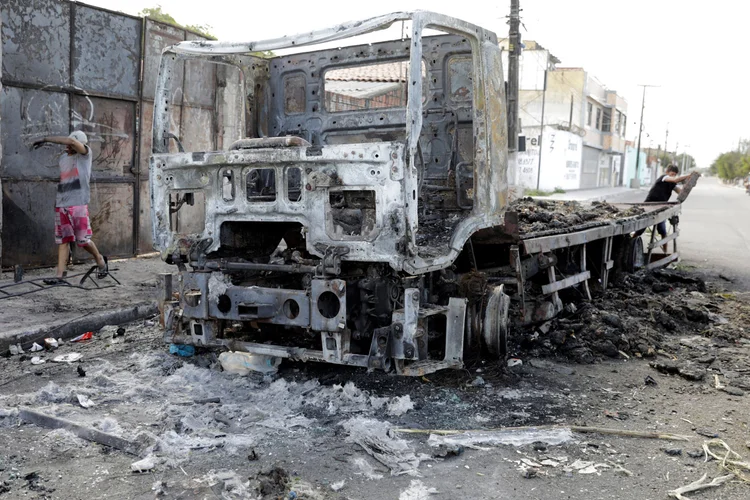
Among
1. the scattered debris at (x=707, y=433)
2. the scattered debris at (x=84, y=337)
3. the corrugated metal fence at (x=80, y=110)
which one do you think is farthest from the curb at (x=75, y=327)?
the scattered debris at (x=707, y=433)

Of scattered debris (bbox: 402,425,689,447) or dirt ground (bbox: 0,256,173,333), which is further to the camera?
dirt ground (bbox: 0,256,173,333)

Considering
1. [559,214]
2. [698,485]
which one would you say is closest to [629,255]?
[559,214]

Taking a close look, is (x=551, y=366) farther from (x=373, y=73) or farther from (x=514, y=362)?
(x=373, y=73)

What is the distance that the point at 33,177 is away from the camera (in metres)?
7.78

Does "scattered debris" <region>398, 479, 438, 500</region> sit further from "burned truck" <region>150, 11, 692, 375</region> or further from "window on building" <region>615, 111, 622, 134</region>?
"window on building" <region>615, 111, 622, 134</region>

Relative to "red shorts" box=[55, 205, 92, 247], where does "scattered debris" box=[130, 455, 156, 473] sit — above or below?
below

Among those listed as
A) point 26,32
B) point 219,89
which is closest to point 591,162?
point 219,89

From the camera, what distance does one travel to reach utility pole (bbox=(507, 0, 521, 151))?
15567 mm

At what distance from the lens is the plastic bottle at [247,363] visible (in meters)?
4.66

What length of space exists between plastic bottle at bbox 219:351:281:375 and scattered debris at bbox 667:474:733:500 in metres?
2.63

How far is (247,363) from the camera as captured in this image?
15.4 ft

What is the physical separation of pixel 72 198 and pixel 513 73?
12281 mm

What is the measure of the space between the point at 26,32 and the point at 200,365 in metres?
5.08

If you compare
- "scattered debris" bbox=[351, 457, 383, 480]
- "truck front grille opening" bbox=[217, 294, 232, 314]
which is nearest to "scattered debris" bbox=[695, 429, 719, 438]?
"scattered debris" bbox=[351, 457, 383, 480]
